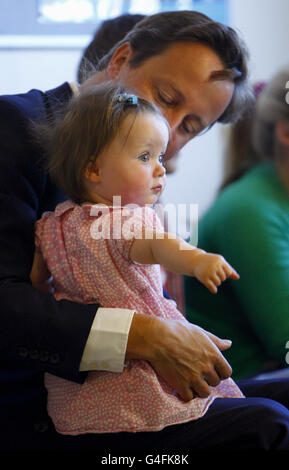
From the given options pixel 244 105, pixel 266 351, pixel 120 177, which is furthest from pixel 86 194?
pixel 266 351

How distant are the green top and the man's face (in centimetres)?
42

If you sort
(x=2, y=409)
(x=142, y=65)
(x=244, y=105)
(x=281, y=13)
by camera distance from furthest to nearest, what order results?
(x=281, y=13), (x=244, y=105), (x=142, y=65), (x=2, y=409)

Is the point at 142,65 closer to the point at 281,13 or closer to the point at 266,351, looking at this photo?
the point at 266,351

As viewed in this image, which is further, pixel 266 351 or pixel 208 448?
pixel 266 351

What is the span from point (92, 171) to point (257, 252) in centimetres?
63

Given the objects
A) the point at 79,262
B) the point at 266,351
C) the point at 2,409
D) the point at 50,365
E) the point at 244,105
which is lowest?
the point at 266,351

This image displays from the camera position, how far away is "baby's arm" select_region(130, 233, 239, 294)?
0.80 meters

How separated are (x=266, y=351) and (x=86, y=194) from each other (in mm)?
777

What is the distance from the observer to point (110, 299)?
98cm

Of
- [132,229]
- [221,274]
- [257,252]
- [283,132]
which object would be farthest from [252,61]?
[221,274]

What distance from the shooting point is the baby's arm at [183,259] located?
80 centimetres

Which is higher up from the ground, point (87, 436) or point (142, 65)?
point (142, 65)

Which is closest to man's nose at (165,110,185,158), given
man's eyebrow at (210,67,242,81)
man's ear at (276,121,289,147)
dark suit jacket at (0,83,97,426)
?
man's eyebrow at (210,67,242,81)
